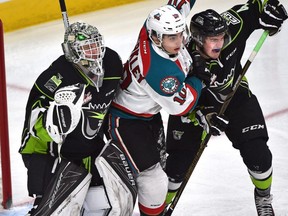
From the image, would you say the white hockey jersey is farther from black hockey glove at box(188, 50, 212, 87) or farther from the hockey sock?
the hockey sock

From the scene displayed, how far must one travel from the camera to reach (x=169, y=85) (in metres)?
3.38

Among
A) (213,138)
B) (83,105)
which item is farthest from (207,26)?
(213,138)

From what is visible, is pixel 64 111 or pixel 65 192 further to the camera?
pixel 65 192

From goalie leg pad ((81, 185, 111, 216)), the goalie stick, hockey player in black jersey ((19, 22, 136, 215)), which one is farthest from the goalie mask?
the goalie stick

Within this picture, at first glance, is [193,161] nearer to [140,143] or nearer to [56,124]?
[140,143]

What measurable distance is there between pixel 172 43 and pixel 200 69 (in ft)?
0.61

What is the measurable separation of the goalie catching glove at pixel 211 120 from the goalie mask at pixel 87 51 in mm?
534

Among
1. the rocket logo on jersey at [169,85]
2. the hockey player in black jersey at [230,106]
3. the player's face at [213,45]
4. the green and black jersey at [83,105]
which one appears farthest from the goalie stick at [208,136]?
the green and black jersey at [83,105]

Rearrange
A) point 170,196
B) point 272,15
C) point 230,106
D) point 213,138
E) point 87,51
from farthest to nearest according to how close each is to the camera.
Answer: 1. point 213,138
2. point 170,196
3. point 230,106
4. point 272,15
5. point 87,51

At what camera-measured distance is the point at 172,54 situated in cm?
343

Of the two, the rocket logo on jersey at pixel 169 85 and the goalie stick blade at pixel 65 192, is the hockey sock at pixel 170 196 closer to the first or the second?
the goalie stick blade at pixel 65 192

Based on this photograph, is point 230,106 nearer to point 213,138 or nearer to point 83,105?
point 83,105

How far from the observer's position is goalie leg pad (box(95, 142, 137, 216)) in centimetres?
344

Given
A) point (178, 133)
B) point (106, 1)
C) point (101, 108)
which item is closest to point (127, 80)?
point (101, 108)
